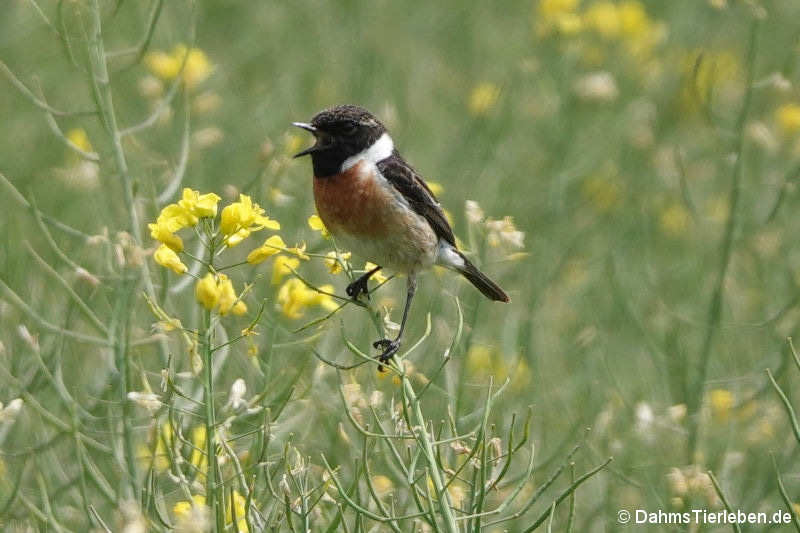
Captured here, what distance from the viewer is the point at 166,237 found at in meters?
3.53

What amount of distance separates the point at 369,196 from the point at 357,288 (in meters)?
0.53

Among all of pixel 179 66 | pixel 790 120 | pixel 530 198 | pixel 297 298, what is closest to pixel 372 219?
pixel 297 298

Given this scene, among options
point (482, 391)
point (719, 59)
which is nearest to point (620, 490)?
point (482, 391)

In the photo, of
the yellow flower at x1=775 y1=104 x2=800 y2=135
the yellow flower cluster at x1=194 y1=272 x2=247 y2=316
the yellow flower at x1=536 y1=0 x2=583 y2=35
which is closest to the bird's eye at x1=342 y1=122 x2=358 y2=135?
the yellow flower cluster at x1=194 y1=272 x2=247 y2=316

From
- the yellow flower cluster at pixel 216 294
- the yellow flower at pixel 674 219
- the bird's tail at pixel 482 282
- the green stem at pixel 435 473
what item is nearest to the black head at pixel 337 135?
the bird's tail at pixel 482 282

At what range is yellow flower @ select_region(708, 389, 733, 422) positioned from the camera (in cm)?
586

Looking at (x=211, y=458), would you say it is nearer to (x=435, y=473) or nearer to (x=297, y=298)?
(x=435, y=473)

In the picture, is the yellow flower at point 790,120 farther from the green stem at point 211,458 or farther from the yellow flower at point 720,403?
the green stem at point 211,458

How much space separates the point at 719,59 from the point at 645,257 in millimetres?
5429

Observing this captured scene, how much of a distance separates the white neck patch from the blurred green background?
29 cm

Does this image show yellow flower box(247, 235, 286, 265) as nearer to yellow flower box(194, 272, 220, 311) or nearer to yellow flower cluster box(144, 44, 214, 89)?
yellow flower box(194, 272, 220, 311)

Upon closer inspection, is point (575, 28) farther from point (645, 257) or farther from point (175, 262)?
point (175, 262)

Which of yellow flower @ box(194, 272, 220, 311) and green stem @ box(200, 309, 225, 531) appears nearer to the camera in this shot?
green stem @ box(200, 309, 225, 531)

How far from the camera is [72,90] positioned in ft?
29.4
